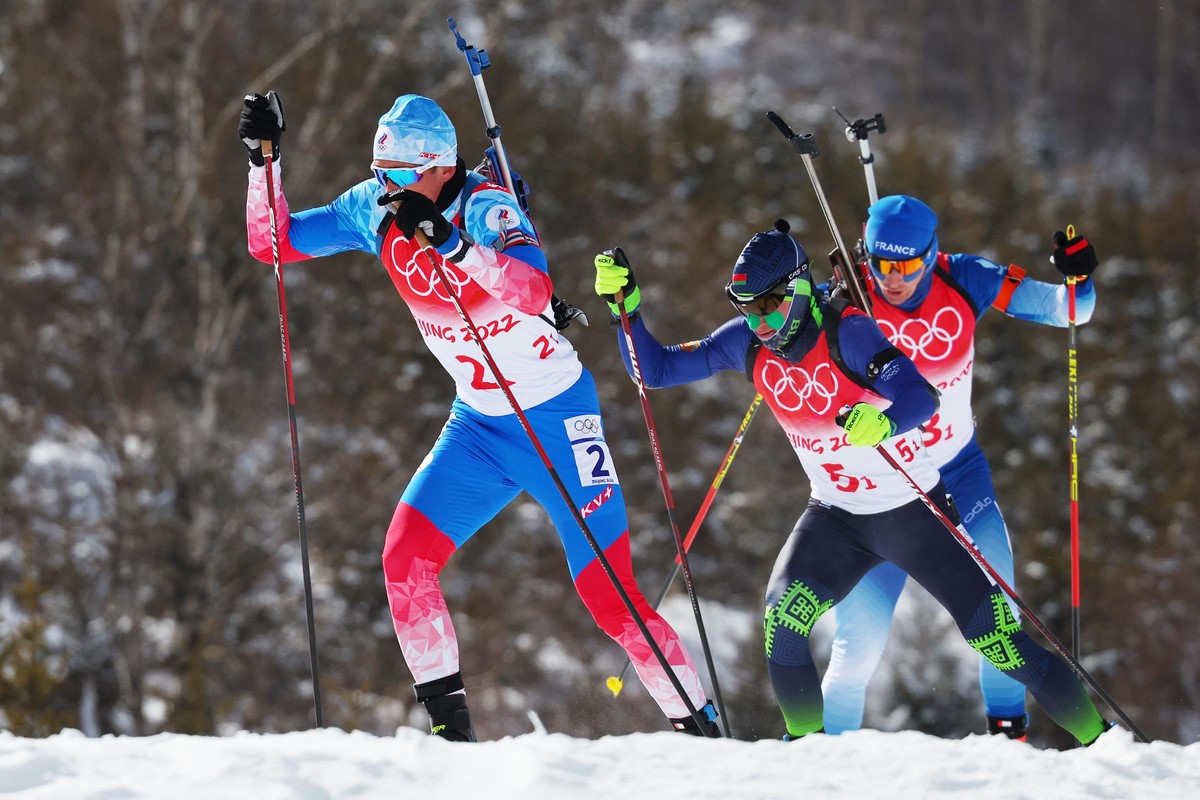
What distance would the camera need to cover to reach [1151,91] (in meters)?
38.2

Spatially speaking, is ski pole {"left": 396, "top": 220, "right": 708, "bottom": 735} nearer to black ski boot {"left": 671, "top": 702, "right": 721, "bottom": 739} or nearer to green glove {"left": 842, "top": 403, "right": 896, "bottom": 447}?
black ski boot {"left": 671, "top": 702, "right": 721, "bottom": 739}

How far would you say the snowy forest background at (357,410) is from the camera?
15117mm

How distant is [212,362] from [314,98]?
6.18 metres

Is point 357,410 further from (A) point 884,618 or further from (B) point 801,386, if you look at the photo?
(B) point 801,386

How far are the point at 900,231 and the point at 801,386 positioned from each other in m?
0.80

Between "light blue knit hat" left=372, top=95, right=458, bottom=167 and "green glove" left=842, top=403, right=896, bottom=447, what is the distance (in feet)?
5.07

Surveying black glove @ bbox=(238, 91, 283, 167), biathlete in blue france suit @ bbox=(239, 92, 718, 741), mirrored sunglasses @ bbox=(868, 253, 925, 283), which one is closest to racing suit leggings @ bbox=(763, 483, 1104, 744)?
biathlete in blue france suit @ bbox=(239, 92, 718, 741)

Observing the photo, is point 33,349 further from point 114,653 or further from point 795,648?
point 795,648

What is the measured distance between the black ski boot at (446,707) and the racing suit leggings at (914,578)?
3.67ft

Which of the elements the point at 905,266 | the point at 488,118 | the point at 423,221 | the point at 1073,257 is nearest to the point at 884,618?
the point at 905,266

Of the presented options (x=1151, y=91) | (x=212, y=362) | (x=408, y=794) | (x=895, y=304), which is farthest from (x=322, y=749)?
(x=1151, y=91)

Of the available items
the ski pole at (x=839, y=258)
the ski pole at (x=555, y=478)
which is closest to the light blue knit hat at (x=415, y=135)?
the ski pole at (x=555, y=478)

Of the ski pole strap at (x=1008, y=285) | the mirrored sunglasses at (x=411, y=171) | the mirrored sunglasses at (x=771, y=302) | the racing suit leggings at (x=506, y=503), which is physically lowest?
the racing suit leggings at (x=506, y=503)

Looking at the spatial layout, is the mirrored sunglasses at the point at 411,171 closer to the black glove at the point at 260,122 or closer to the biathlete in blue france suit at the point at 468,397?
the biathlete in blue france suit at the point at 468,397
